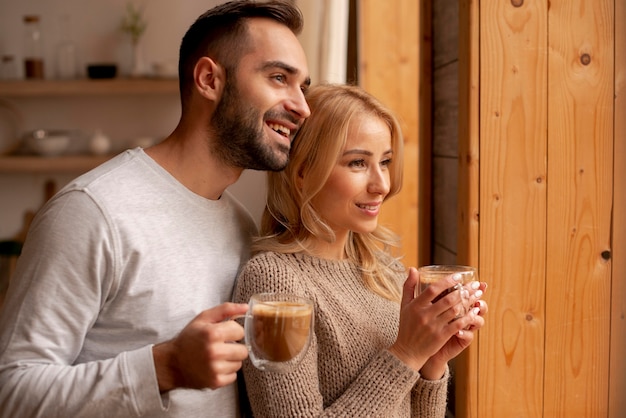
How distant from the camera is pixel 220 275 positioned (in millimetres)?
1676

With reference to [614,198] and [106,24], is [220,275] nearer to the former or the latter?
[614,198]

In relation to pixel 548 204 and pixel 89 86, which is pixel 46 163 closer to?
pixel 89 86

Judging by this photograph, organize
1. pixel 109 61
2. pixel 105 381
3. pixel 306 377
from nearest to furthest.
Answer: pixel 105 381 < pixel 306 377 < pixel 109 61

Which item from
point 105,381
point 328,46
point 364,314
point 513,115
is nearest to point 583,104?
point 513,115

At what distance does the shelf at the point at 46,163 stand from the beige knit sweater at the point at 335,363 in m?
2.63

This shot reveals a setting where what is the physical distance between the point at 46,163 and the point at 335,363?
114 inches

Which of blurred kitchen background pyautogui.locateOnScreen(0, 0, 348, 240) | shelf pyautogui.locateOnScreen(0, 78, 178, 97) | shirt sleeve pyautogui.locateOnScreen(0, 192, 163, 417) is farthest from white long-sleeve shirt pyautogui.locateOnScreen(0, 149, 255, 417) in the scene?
blurred kitchen background pyautogui.locateOnScreen(0, 0, 348, 240)

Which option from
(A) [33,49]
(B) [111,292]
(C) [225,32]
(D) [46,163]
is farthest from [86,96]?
(B) [111,292]

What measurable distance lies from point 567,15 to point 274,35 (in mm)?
742

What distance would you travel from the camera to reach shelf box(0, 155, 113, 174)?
406 cm

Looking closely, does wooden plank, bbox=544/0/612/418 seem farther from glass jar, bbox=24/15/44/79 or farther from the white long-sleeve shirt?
glass jar, bbox=24/15/44/79

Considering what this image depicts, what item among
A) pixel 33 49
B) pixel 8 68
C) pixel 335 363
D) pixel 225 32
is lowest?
pixel 335 363

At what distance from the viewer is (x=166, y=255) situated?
61.9 inches

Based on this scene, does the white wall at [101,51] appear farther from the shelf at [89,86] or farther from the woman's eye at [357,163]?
the woman's eye at [357,163]
